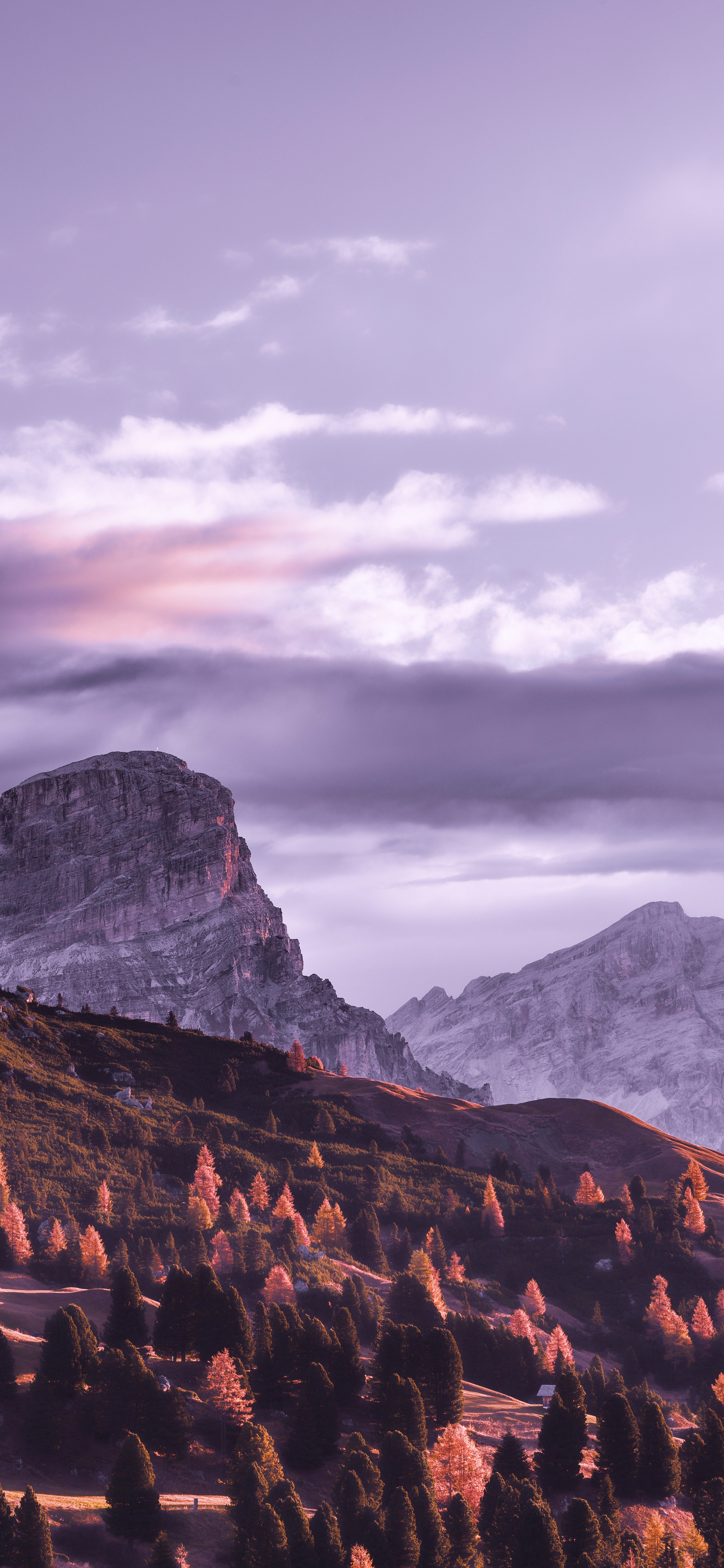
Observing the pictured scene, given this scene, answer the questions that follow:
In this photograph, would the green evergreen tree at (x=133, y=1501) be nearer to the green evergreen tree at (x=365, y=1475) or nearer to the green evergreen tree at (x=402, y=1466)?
the green evergreen tree at (x=365, y=1475)

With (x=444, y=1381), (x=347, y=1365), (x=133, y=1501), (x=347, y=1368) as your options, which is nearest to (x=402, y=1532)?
(x=133, y=1501)

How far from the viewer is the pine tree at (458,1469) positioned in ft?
310

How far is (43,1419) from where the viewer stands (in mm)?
88938

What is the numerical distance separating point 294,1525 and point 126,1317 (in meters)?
29.7

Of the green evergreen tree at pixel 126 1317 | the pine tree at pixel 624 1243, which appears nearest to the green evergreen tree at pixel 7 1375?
the green evergreen tree at pixel 126 1317

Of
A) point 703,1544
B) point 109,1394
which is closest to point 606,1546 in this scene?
point 703,1544

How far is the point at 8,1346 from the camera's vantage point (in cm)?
9400

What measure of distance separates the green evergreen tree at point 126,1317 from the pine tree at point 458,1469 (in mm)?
25303

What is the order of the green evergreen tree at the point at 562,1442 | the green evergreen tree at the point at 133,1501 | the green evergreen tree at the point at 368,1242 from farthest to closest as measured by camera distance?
the green evergreen tree at the point at 368,1242
the green evergreen tree at the point at 562,1442
the green evergreen tree at the point at 133,1501

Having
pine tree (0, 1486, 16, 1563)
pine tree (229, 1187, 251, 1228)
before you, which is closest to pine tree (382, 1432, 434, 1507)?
pine tree (0, 1486, 16, 1563)

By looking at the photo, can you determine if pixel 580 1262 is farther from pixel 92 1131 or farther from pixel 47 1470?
pixel 47 1470

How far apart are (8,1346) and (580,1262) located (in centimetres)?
10362

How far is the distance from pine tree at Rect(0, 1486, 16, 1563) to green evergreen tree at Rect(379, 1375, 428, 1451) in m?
34.8

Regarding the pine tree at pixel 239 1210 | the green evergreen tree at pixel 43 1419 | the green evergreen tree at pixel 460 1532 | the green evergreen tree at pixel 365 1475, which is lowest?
the green evergreen tree at pixel 460 1532
